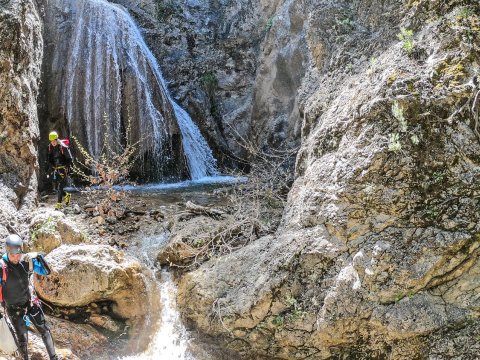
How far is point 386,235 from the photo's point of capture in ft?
13.1

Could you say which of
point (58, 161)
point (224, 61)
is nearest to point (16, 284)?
point (58, 161)

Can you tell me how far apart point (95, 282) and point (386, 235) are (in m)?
3.26

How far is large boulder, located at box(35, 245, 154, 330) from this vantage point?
15.6ft

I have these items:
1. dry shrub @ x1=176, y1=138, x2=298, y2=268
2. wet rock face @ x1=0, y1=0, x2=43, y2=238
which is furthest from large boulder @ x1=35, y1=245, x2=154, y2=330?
wet rock face @ x1=0, y1=0, x2=43, y2=238

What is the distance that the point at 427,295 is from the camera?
3.77 metres

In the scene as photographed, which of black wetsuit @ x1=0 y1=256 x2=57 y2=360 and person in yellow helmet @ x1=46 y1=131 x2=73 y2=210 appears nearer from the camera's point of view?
black wetsuit @ x1=0 y1=256 x2=57 y2=360

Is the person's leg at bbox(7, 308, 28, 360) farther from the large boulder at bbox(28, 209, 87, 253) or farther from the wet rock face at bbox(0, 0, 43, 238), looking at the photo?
the wet rock face at bbox(0, 0, 43, 238)

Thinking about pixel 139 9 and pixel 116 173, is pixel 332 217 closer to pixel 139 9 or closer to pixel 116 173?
pixel 116 173

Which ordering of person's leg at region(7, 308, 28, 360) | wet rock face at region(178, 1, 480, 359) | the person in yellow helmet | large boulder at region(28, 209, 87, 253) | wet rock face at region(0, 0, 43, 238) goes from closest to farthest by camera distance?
wet rock face at region(178, 1, 480, 359) < person's leg at region(7, 308, 28, 360) < large boulder at region(28, 209, 87, 253) < wet rock face at region(0, 0, 43, 238) < the person in yellow helmet

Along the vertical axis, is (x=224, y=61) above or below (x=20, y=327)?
above

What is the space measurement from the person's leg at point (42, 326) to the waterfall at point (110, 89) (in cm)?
581

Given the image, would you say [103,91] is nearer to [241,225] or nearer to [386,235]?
[241,225]

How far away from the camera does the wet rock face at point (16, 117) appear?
5918 mm

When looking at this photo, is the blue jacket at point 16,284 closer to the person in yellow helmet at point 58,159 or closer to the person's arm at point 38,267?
the person's arm at point 38,267
